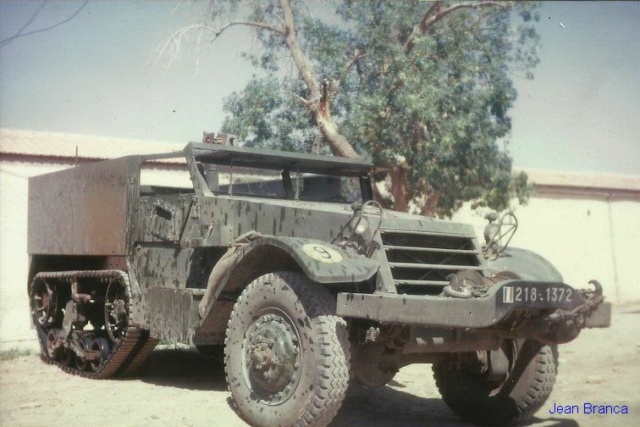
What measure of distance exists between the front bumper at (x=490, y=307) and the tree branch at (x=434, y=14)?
6.05 metres

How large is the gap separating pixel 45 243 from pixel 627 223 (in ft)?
46.7

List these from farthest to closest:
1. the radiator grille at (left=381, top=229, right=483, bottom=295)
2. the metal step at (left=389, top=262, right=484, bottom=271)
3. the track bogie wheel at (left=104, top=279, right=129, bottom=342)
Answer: the track bogie wheel at (left=104, top=279, right=129, bottom=342) < the radiator grille at (left=381, top=229, right=483, bottom=295) < the metal step at (left=389, top=262, right=484, bottom=271)

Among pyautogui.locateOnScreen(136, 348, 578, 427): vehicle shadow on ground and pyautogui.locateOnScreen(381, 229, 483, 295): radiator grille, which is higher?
pyautogui.locateOnScreen(381, 229, 483, 295): radiator grille

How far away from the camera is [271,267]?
5414 millimetres

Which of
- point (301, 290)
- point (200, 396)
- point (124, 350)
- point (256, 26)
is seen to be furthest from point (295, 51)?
point (301, 290)

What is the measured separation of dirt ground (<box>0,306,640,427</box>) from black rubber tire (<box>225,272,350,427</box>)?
0.33 metres

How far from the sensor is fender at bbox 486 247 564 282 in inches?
221

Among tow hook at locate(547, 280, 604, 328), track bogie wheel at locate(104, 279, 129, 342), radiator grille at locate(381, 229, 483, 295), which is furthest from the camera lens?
track bogie wheel at locate(104, 279, 129, 342)

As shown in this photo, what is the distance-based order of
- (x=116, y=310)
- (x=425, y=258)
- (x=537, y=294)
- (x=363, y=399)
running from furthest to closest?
(x=116, y=310) < (x=363, y=399) < (x=425, y=258) < (x=537, y=294)

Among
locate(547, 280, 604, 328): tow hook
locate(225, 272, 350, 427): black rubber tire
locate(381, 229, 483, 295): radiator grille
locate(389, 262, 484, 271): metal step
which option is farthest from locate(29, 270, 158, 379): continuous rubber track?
locate(547, 280, 604, 328): tow hook

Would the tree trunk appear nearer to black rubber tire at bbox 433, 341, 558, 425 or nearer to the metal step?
black rubber tire at bbox 433, 341, 558, 425

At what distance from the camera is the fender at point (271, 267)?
14.8ft

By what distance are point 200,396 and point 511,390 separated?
8.10 feet

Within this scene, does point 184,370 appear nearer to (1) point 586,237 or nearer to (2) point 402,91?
(2) point 402,91
